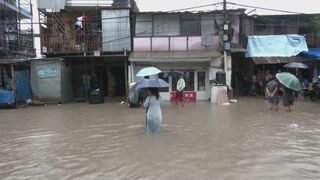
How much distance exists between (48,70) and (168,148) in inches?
651

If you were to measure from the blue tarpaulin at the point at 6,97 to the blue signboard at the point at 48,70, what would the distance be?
256 cm

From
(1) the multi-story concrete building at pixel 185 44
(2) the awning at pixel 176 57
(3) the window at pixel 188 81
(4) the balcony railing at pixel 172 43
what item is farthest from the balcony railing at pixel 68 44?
(3) the window at pixel 188 81

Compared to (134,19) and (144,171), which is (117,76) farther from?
(144,171)

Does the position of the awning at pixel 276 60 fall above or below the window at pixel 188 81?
above

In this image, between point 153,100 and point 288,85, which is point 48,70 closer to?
point 288,85

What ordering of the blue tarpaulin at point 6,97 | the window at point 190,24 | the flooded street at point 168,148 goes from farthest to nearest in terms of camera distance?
the window at point 190,24
the blue tarpaulin at point 6,97
the flooded street at point 168,148

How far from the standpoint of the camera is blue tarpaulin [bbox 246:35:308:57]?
1014 inches

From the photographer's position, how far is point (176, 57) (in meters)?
24.7

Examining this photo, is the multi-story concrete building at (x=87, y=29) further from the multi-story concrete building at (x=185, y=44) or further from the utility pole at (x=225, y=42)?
the utility pole at (x=225, y=42)

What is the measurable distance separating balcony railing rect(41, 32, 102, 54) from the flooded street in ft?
31.1

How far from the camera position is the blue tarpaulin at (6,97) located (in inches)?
891

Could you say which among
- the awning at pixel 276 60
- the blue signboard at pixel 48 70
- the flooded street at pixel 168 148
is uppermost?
the awning at pixel 276 60

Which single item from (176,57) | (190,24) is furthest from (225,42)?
(190,24)

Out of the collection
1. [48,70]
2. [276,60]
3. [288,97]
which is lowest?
[288,97]
